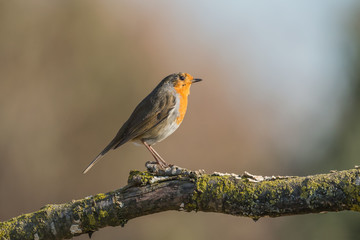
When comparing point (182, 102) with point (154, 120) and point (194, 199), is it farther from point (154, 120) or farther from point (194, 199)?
point (194, 199)

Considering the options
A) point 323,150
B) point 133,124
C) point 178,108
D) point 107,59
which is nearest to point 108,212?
point 133,124

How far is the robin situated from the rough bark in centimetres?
176

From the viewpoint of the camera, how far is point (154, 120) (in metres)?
5.11

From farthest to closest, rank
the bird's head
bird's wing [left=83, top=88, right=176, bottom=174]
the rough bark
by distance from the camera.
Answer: the bird's head → bird's wing [left=83, top=88, right=176, bottom=174] → the rough bark

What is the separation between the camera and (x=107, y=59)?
41.0 ft

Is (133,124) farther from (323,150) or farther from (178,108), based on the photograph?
(323,150)

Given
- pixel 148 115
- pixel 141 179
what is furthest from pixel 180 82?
pixel 141 179

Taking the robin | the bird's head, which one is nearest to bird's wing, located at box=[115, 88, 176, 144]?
the robin

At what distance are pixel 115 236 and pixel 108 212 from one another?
7891mm

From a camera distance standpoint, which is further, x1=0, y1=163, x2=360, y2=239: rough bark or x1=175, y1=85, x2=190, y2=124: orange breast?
x1=175, y1=85, x2=190, y2=124: orange breast

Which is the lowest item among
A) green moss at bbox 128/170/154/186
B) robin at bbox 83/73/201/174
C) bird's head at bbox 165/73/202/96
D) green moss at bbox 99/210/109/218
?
green moss at bbox 99/210/109/218

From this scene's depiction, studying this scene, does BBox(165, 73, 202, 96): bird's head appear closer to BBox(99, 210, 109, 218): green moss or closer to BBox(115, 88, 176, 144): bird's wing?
BBox(115, 88, 176, 144): bird's wing

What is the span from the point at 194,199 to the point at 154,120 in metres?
2.25

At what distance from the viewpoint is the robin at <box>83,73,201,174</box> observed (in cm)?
497
